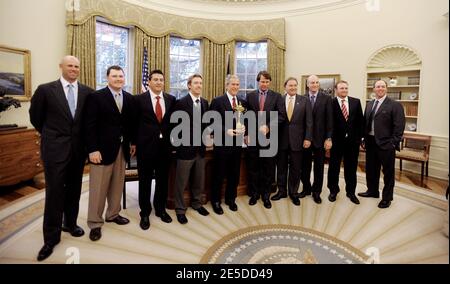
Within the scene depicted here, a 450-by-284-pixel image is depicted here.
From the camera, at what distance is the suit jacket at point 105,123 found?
8.21 feet

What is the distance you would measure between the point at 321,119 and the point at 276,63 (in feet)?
12.1

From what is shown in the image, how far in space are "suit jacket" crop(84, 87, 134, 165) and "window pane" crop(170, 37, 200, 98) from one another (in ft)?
14.9

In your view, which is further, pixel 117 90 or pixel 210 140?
pixel 210 140

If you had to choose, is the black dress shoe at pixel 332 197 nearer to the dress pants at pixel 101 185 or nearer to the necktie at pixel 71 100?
the dress pants at pixel 101 185

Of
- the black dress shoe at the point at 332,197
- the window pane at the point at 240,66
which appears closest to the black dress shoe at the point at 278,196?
the black dress shoe at the point at 332,197

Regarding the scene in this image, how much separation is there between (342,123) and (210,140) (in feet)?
5.76

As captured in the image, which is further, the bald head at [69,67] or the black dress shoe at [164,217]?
the black dress shoe at [164,217]

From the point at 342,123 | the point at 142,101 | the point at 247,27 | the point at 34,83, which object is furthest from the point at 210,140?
the point at 247,27

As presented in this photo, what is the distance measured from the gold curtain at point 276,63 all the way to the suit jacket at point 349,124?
3309 mm

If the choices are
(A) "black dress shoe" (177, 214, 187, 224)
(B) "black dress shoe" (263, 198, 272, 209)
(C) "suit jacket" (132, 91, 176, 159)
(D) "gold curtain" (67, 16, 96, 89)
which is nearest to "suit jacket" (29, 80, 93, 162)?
(C) "suit jacket" (132, 91, 176, 159)

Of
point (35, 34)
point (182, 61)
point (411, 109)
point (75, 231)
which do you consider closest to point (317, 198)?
point (75, 231)

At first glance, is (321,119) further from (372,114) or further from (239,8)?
(239,8)

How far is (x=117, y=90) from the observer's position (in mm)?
2680
